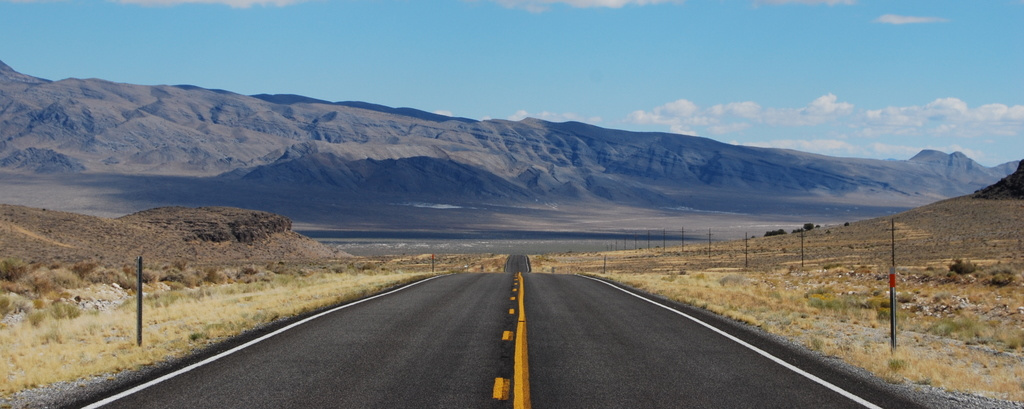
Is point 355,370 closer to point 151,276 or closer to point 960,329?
point 960,329

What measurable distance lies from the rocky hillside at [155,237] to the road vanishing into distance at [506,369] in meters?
32.6

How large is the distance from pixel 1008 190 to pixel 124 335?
9509 cm

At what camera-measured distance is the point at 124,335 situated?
13.5 meters

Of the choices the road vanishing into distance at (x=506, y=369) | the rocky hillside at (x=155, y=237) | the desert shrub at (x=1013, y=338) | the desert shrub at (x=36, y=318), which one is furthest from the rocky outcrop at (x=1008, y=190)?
the desert shrub at (x=36, y=318)

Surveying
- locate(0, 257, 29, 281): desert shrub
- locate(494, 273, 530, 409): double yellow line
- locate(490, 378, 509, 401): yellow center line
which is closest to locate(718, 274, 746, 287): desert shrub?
locate(494, 273, 530, 409): double yellow line

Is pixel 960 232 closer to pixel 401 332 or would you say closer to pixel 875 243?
pixel 875 243

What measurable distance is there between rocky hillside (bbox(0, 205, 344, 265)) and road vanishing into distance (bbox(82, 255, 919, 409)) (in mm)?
32637

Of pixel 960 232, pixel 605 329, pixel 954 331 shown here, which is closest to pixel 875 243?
pixel 960 232

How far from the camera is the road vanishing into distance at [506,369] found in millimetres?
8336

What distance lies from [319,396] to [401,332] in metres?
4.83

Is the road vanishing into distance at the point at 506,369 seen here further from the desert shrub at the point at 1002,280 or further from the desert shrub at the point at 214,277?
the desert shrub at the point at 214,277

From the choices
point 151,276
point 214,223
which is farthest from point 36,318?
point 214,223

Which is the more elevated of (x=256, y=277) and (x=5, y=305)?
(x=5, y=305)

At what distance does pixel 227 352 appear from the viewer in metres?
11.3
